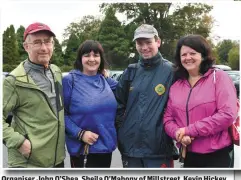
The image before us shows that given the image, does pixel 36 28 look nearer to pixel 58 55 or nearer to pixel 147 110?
pixel 147 110

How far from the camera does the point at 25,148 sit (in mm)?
2393

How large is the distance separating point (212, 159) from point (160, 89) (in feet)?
2.17

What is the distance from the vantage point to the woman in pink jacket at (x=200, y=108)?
238cm

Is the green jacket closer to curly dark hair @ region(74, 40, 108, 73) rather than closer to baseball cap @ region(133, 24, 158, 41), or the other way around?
curly dark hair @ region(74, 40, 108, 73)

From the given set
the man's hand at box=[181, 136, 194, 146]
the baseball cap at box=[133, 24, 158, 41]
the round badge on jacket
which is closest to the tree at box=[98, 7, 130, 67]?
the baseball cap at box=[133, 24, 158, 41]

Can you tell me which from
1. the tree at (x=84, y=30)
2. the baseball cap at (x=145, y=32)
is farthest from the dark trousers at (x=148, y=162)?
the tree at (x=84, y=30)

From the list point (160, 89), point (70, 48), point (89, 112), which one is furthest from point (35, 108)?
point (70, 48)

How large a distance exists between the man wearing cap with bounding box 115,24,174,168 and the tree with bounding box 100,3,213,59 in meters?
0.55

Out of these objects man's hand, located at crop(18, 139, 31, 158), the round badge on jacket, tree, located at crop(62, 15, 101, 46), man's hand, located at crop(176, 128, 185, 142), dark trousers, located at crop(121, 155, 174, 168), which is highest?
tree, located at crop(62, 15, 101, 46)

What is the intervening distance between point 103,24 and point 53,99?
2.32 metres

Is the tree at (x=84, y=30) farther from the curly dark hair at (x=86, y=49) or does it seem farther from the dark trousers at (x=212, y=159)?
the dark trousers at (x=212, y=159)

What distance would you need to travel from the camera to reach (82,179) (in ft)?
9.20

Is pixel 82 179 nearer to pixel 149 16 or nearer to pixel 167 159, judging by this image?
pixel 167 159

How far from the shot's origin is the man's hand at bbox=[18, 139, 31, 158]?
238cm
